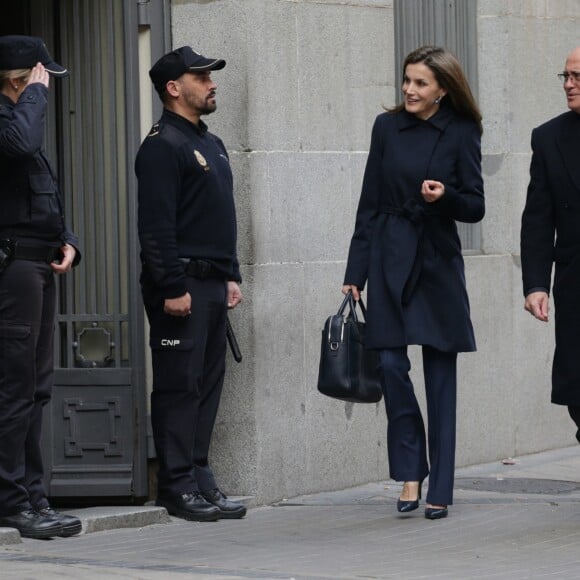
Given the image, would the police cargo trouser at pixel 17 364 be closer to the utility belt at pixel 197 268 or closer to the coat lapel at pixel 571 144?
the utility belt at pixel 197 268

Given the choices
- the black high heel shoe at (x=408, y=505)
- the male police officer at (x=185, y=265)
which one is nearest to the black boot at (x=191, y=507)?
the male police officer at (x=185, y=265)

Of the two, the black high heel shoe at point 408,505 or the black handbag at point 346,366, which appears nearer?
the black handbag at point 346,366

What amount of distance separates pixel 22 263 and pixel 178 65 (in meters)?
1.27

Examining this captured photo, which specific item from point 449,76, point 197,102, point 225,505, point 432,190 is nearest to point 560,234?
point 432,190

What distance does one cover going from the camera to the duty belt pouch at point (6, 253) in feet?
24.9

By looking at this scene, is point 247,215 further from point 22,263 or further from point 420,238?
point 22,263

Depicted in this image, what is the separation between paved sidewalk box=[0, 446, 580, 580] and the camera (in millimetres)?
6805

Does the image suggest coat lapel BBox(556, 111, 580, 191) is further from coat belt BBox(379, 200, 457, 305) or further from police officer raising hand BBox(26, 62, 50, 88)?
police officer raising hand BBox(26, 62, 50, 88)

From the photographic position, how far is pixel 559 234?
783cm

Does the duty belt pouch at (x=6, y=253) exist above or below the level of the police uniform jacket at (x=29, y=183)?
below

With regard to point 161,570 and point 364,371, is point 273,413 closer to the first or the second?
point 364,371

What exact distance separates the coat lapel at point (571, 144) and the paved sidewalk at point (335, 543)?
4.89 feet

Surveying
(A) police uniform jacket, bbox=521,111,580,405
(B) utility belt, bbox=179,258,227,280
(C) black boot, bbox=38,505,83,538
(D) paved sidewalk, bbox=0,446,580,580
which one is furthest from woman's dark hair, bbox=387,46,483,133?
(C) black boot, bbox=38,505,83,538

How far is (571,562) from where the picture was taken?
273 inches
